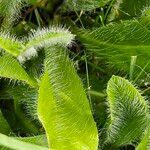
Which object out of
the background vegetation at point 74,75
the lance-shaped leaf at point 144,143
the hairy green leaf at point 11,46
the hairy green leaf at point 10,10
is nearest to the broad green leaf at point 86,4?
the background vegetation at point 74,75

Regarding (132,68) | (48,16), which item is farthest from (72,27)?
(132,68)

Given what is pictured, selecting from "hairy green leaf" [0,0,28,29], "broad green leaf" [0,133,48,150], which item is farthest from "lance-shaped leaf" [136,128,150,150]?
"hairy green leaf" [0,0,28,29]

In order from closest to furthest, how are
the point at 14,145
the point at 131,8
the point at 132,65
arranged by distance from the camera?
the point at 14,145, the point at 132,65, the point at 131,8

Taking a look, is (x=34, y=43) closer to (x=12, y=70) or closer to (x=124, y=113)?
(x=12, y=70)

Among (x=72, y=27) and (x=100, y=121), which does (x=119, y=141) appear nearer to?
(x=100, y=121)

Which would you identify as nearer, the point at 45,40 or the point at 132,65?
the point at 45,40

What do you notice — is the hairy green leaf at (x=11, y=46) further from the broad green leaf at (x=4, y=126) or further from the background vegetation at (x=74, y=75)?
the broad green leaf at (x=4, y=126)

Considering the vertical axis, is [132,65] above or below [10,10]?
below

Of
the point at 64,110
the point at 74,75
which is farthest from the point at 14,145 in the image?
the point at 74,75
